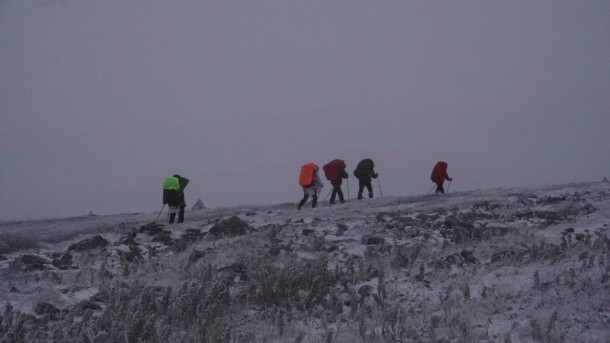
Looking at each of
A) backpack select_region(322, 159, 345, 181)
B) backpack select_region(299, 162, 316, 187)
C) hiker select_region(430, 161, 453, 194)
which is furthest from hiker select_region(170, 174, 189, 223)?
hiker select_region(430, 161, 453, 194)

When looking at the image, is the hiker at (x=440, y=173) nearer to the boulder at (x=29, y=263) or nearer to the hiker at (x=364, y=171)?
the hiker at (x=364, y=171)

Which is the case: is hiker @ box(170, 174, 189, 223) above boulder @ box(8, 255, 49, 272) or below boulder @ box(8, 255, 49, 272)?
above

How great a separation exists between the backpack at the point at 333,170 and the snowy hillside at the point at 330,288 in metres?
10.9

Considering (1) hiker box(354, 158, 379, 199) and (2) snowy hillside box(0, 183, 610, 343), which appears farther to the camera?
(1) hiker box(354, 158, 379, 199)

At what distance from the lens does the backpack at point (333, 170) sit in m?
21.9

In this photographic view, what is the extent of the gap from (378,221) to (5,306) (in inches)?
334

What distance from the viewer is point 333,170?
21.9 m

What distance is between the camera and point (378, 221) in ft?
40.6

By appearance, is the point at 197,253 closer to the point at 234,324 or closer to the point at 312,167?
the point at 234,324

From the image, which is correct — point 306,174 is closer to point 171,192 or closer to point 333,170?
point 333,170

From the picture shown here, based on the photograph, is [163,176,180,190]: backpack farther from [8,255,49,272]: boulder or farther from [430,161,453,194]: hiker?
[430,161,453,194]: hiker

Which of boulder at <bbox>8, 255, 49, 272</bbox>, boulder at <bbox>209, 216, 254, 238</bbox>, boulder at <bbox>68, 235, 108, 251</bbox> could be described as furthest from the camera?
boulder at <bbox>209, 216, 254, 238</bbox>

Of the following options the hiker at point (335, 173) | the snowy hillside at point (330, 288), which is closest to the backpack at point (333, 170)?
the hiker at point (335, 173)

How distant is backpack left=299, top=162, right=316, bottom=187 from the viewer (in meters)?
20.5
